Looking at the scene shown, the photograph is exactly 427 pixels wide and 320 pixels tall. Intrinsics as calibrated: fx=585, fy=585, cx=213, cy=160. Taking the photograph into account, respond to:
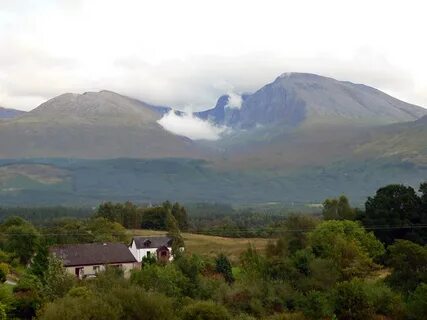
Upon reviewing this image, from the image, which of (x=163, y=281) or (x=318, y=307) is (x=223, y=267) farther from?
(x=318, y=307)

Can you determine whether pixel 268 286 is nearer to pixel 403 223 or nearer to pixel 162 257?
pixel 403 223

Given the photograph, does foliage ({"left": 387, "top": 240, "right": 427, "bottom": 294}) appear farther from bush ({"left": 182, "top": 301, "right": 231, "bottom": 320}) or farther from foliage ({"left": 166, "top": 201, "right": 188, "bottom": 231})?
foliage ({"left": 166, "top": 201, "right": 188, "bottom": 231})

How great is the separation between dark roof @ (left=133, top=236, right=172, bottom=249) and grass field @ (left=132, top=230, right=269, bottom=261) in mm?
6120

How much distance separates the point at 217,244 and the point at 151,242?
20.2m

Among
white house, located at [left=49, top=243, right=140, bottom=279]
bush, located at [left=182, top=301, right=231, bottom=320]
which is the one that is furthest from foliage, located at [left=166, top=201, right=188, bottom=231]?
bush, located at [left=182, top=301, right=231, bottom=320]

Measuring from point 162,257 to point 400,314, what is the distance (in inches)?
1735

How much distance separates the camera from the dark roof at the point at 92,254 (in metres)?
69.7

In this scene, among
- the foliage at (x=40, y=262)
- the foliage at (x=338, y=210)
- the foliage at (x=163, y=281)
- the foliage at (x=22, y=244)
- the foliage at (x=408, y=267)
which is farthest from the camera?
the foliage at (x=338, y=210)

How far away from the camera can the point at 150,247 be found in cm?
8025

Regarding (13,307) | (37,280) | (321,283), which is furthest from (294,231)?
(13,307)

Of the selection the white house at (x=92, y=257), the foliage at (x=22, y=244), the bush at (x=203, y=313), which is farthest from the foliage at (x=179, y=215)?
the bush at (x=203, y=313)

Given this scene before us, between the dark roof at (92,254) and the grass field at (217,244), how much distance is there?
14721mm

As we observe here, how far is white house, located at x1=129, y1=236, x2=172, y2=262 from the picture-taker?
262ft

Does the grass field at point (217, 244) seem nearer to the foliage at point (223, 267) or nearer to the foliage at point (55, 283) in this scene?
the foliage at point (223, 267)
